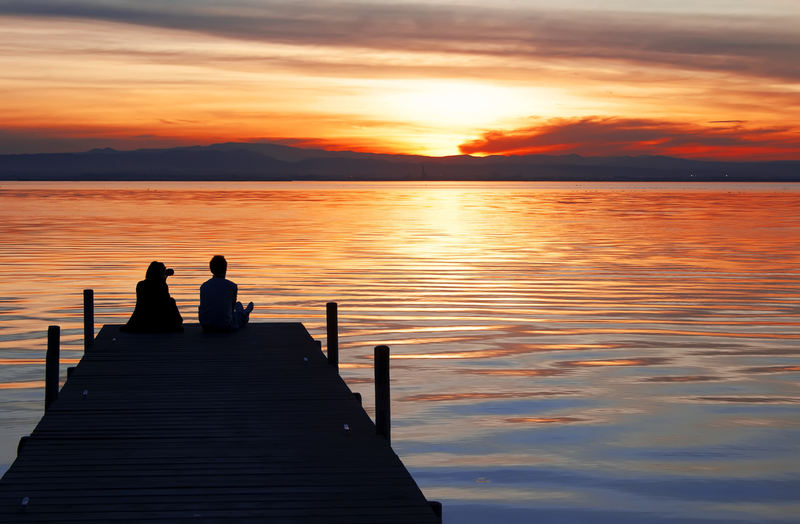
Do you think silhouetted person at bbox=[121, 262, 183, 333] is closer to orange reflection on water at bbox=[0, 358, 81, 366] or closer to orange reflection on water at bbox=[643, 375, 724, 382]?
orange reflection on water at bbox=[0, 358, 81, 366]

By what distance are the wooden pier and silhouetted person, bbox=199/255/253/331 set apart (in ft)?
5.64

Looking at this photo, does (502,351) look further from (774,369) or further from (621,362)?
(774,369)

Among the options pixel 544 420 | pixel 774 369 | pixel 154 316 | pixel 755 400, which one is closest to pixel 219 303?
pixel 154 316

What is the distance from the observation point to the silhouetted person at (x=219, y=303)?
53.2 ft

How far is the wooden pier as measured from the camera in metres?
7.80

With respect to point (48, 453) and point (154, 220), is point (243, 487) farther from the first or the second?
point (154, 220)

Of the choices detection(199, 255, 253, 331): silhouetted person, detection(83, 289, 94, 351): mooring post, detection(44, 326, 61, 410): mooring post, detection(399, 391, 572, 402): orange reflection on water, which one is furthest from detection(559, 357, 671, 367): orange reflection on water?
detection(44, 326, 61, 410): mooring post

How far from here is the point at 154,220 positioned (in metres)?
66.7

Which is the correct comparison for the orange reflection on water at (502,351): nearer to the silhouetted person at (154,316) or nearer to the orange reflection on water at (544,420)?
the silhouetted person at (154,316)

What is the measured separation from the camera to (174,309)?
58.5 ft

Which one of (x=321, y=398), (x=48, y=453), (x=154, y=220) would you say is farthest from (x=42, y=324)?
(x=154, y=220)

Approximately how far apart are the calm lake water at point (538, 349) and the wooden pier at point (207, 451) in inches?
63.6

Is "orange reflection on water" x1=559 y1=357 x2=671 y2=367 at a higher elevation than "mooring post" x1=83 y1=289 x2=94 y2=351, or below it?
below

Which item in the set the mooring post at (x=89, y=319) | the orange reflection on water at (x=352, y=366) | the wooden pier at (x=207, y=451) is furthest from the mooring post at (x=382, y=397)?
the mooring post at (x=89, y=319)
